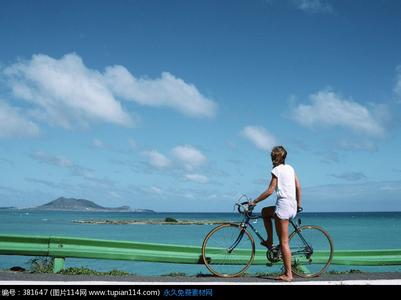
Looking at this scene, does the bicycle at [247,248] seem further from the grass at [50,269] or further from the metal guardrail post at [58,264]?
the metal guardrail post at [58,264]

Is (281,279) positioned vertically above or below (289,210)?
below

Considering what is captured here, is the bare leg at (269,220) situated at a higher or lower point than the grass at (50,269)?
higher

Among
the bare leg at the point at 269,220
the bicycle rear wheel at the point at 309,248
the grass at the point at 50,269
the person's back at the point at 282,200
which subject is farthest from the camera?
the bicycle rear wheel at the point at 309,248

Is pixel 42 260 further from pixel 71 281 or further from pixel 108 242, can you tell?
pixel 71 281

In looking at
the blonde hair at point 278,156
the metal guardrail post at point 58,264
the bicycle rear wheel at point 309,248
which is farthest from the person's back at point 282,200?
the metal guardrail post at point 58,264

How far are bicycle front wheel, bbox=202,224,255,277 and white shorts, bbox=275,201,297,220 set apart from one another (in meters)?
0.74

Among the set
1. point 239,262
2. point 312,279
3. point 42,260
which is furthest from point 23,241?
point 312,279

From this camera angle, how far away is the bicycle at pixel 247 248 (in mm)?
6863

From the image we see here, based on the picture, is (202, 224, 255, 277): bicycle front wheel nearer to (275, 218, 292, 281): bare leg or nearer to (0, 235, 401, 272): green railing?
(0, 235, 401, 272): green railing

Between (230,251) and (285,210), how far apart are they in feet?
4.02

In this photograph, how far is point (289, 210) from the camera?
21.3ft

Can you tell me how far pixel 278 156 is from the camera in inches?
265
